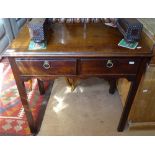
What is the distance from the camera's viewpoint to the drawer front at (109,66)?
3.01ft

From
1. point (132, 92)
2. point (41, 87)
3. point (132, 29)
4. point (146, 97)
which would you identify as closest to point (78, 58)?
point (132, 29)

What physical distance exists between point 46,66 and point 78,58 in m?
0.18

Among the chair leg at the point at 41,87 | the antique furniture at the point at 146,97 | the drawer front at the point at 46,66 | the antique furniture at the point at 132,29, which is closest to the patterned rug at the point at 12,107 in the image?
the chair leg at the point at 41,87

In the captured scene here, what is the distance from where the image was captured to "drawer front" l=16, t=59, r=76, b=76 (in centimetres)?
91

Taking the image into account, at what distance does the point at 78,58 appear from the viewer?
900mm

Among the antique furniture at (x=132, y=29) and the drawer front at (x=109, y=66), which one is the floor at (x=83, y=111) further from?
the antique furniture at (x=132, y=29)

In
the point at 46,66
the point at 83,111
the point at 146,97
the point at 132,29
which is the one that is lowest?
the point at 83,111

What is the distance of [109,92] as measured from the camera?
5.59ft

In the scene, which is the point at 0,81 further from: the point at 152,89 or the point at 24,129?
the point at 152,89

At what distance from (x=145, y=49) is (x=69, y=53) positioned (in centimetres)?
42

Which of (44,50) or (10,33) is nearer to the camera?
Answer: (44,50)

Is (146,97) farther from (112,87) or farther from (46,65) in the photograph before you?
(46,65)

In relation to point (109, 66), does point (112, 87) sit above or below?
below

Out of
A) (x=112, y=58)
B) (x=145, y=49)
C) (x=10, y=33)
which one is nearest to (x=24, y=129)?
(x=112, y=58)
